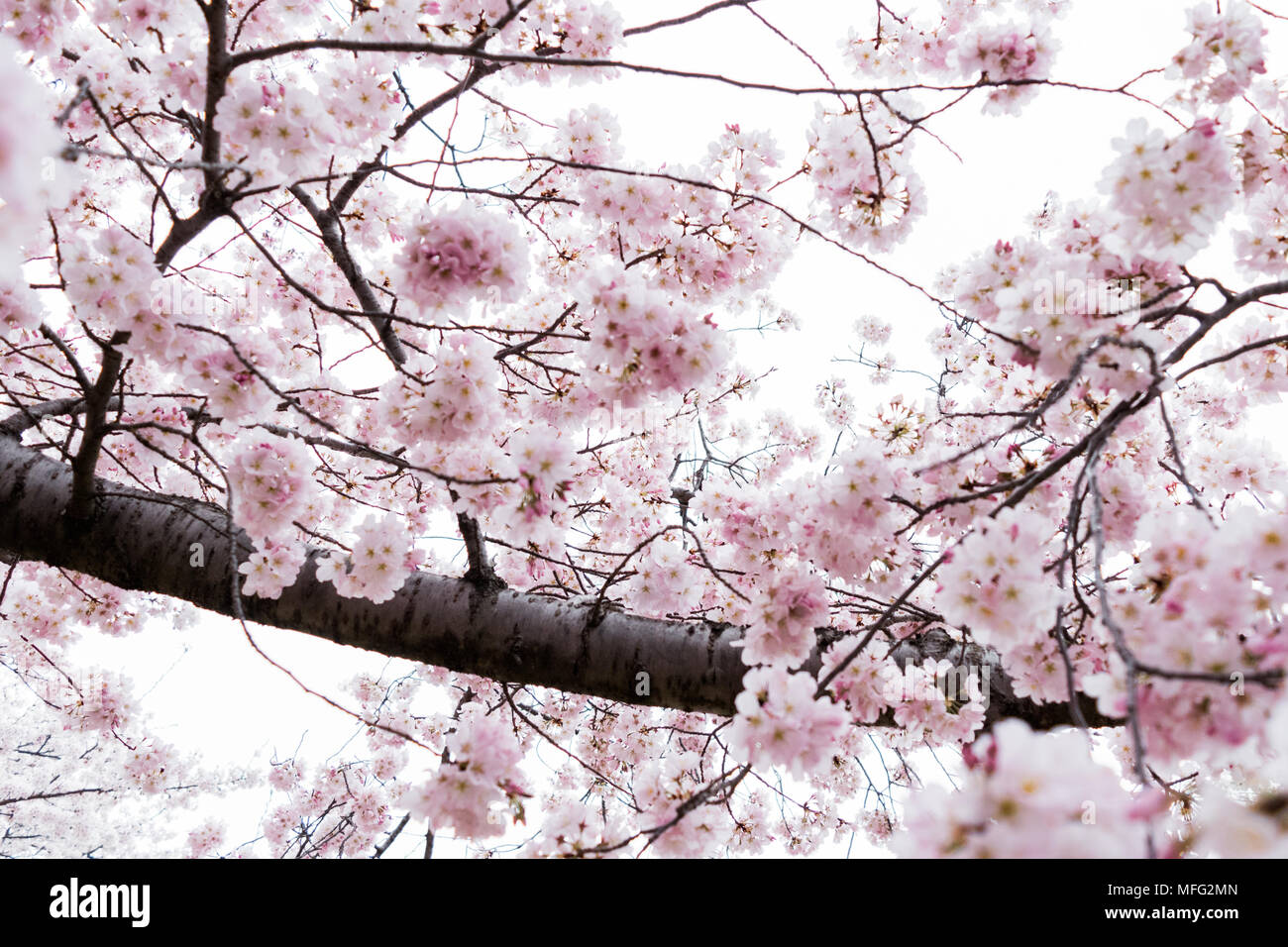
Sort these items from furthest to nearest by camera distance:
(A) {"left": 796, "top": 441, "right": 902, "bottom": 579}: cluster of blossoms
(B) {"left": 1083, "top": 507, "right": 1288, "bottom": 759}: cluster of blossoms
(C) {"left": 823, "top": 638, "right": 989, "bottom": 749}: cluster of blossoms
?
(A) {"left": 796, "top": 441, "right": 902, "bottom": 579}: cluster of blossoms
(C) {"left": 823, "top": 638, "right": 989, "bottom": 749}: cluster of blossoms
(B) {"left": 1083, "top": 507, "right": 1288, "bottom": 759}: cluster of blossoms

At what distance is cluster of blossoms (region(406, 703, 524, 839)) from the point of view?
4.52 ft

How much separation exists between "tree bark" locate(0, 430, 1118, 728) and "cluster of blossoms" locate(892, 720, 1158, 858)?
4.66 ft

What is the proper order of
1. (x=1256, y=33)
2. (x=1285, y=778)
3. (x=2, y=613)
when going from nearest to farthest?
(x=1285, y=778) < (x=1256, y=33) < (x=2, y=613)

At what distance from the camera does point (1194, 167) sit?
1.26 m

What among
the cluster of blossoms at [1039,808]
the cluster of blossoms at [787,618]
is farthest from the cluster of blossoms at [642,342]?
the cluster of blossoms at [1039,808]

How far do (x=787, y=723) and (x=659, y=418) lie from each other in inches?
81.7

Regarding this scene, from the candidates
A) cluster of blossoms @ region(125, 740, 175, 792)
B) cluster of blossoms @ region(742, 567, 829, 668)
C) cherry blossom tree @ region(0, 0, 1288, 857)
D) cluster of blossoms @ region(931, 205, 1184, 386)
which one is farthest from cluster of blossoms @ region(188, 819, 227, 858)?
cluster of blossoms @ region(931, 205, 1184, 386)

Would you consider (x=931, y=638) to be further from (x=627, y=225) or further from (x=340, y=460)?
(x=340, y=460)

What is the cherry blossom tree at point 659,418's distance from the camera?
98 centimetres

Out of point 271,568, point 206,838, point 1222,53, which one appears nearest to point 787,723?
point 271,568

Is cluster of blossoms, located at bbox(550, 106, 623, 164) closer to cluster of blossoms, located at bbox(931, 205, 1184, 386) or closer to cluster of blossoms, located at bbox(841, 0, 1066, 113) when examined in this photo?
cluster of blossoms, located at bbox(841, 0, 1066, 113)
